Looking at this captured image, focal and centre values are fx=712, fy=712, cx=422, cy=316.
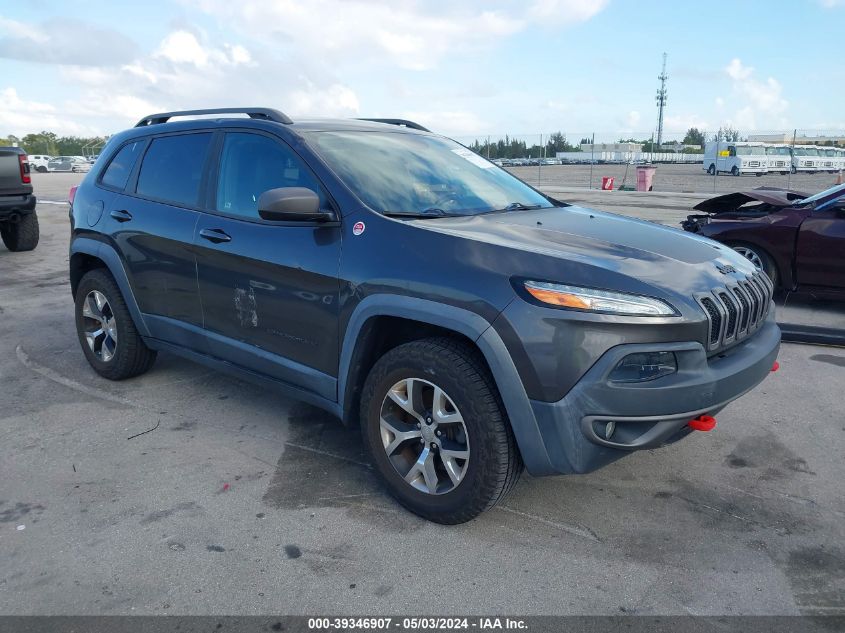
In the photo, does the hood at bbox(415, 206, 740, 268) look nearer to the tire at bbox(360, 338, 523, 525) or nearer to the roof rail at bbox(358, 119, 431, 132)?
the tire at bbox(360, 338, 523, 525)

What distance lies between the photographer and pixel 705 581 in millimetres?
2762

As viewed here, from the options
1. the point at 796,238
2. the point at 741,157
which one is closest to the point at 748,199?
the point at 796,238

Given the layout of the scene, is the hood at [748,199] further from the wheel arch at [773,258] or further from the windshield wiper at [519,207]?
the windshield wiper at [519,207]

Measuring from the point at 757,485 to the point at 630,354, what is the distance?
4.56 feet

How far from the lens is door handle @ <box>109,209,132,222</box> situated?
4.63m

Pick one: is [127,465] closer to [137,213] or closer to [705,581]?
[137,213]

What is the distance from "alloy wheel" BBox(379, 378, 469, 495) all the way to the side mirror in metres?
0.89

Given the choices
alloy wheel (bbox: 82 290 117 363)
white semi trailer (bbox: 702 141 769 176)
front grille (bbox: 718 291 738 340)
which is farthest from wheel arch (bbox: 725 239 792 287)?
white semi trailer (bbox: 702 141 769 176)

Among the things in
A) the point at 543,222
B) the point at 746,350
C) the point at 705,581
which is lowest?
the point at 705,581

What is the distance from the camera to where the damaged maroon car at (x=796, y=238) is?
6793 mm

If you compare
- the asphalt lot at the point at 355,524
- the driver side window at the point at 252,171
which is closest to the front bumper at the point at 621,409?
the asphalt lot at the point at 355,524

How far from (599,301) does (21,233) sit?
35.9 feet

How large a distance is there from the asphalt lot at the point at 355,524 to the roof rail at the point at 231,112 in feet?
5.87

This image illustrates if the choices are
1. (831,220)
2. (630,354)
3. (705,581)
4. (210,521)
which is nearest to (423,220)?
(630,354)
